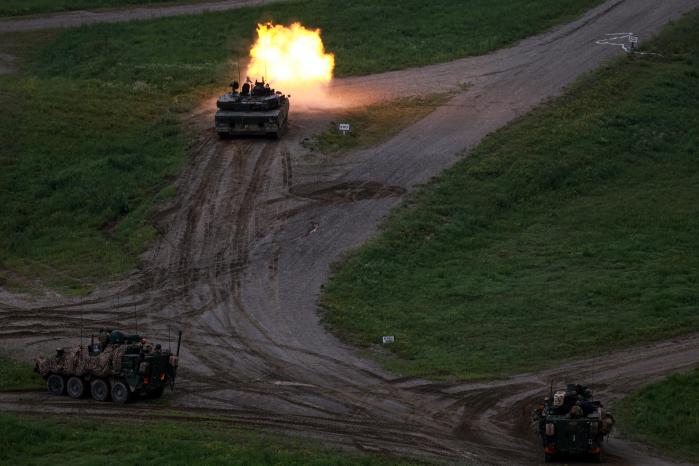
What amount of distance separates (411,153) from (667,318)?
807 inches

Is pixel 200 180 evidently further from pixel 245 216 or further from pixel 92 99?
pixel 92 99

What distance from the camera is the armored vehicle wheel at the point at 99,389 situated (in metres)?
43.4

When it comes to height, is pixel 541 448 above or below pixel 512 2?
below

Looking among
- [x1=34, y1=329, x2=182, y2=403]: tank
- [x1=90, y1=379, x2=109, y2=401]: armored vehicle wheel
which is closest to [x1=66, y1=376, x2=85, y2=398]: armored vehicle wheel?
[x1=34, y1=329, x2=182, y2=403]: tank

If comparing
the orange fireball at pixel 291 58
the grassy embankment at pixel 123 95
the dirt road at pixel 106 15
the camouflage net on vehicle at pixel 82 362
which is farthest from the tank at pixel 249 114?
the dirt road at pixel 106 15

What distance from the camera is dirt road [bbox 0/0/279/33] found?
316ft

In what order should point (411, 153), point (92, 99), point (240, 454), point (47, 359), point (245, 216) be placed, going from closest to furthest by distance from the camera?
point (240, 454) → point (47, 359) → point (245, 216) → point (411, 153) → point (92, 99)

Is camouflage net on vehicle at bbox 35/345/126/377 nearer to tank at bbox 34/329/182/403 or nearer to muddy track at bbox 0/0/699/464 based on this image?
tank at bbox 34/329/182/403

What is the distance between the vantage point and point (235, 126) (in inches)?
2719

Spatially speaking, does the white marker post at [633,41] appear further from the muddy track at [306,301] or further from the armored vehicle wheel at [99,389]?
the armored vehicle wheel at [99,389]

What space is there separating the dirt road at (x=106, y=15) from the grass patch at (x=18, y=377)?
52858 millimetres

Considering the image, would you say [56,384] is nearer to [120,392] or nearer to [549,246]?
[120,392]

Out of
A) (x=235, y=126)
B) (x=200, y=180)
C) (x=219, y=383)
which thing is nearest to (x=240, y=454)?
(x=219, y=383)

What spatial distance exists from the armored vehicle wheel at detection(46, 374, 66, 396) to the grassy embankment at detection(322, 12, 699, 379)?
10.6 meters
